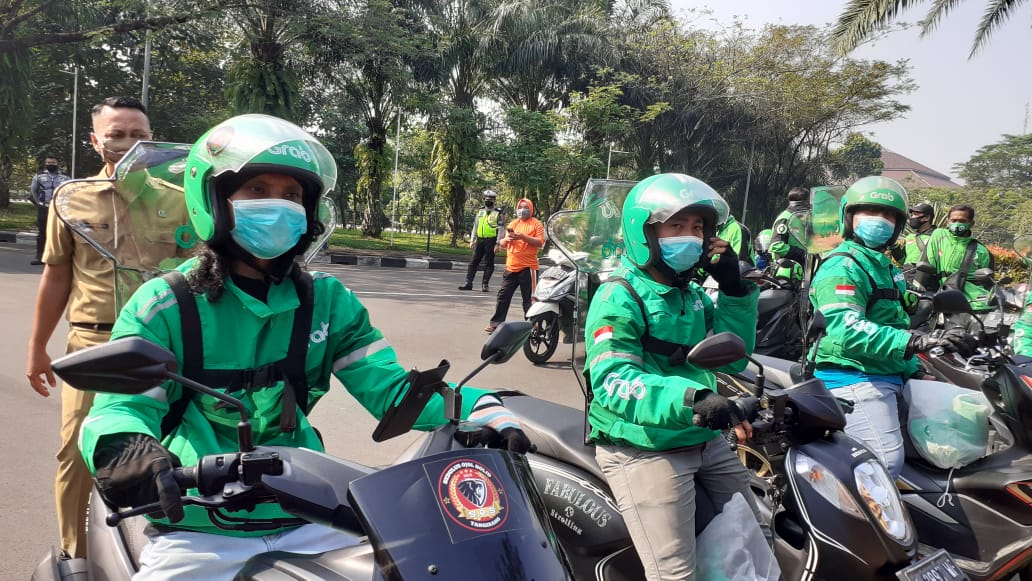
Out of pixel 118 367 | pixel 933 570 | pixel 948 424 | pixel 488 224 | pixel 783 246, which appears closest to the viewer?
pixel 118 367

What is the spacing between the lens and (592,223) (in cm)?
347

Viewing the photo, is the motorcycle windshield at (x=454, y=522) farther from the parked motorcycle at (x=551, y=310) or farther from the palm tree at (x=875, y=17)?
the palm tree at (x=875, y=17)

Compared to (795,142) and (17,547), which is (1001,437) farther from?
(795,142)

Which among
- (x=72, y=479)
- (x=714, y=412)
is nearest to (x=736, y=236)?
(x=714, y=412)

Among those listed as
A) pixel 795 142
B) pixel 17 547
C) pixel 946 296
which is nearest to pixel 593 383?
pixel 946 296

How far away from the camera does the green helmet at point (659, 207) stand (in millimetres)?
2412

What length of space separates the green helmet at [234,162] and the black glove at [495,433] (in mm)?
765

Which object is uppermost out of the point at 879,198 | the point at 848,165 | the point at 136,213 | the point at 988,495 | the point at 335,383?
the point at 848,165

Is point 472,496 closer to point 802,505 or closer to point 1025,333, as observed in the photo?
point 802,505

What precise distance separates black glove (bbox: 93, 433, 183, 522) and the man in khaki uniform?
4.82 ft

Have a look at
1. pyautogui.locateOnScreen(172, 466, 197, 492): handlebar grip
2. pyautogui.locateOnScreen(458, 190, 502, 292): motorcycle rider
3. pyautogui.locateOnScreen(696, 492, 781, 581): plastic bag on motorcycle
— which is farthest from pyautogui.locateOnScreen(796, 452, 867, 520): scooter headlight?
pyautogui.locateOnScreen(458, 190, 502, 292): motorcycle rider

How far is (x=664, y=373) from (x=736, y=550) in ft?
2.03

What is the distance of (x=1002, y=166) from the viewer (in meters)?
51.2

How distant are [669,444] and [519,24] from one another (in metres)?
23.3
